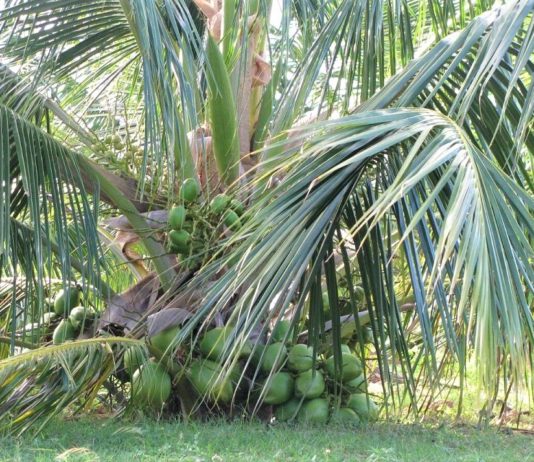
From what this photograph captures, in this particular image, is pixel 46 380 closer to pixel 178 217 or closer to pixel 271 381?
pixel 178 217

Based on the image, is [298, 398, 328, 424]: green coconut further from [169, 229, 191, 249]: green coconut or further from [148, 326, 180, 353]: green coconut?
[169, 229, 191, 249]: green coconut

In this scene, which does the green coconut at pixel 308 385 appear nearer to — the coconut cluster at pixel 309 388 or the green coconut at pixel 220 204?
the coconut cluster at pixel 309 388

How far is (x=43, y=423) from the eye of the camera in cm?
370

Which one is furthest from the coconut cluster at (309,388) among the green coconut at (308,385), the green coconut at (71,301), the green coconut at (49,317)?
the green coconut at (49,317)

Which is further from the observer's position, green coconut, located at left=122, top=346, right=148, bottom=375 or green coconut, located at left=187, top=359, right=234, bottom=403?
green coconut, located at left=187, top=359, right=234, bottom=403

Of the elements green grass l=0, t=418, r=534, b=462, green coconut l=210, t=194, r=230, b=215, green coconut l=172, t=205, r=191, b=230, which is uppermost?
green coconut l=210, t=194, r=230, b=215

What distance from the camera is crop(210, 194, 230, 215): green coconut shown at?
13.1 feet

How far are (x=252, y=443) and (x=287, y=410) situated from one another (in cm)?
73

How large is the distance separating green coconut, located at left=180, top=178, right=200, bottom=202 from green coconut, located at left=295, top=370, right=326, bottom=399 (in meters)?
1.04

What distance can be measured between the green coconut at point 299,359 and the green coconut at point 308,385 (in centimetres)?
3

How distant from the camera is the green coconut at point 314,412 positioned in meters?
4.51

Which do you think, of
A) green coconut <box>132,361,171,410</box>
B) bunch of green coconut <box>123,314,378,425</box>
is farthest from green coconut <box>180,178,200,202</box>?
green coconut <box>132,361,171,410</box>

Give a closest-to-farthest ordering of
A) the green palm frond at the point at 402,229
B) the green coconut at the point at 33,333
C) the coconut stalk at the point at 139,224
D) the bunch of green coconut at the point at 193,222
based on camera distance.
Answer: the green palm frond at the point at 402,229
the bunch of green coconut at the point at 193,222
the coconut stalk at the point at 139,224
the green coconut at the point at 33,333

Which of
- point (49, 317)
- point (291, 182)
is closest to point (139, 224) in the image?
point (49, 317)
